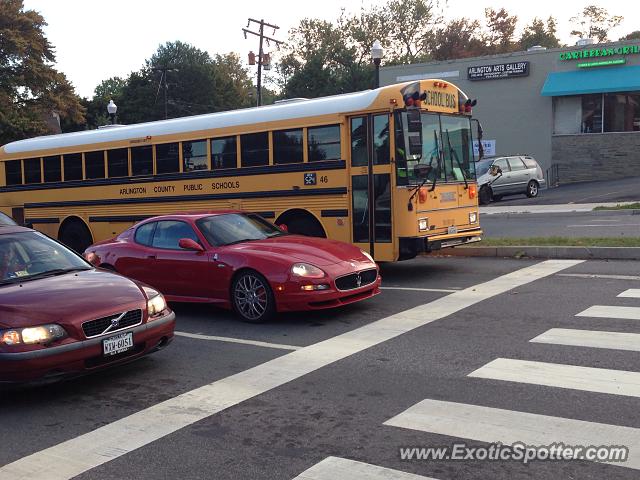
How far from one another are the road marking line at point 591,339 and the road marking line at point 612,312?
29.2 inches

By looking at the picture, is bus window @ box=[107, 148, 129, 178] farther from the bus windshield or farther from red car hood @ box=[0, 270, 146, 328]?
red car hood @ box=[0, 270, 146, 328]

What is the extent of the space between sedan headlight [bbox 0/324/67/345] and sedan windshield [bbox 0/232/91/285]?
0.97 meters

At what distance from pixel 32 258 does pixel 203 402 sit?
258 cm

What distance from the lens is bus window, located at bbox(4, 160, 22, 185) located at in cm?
1759

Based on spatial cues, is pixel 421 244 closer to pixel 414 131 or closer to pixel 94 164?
pixel 414 131

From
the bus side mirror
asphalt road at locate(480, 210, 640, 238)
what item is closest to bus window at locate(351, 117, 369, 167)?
the bus side mirror

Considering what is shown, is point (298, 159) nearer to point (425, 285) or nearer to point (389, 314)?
point (425, 285)

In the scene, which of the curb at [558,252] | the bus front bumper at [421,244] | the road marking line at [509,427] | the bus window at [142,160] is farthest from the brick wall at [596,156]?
the road marking line at [509,427]

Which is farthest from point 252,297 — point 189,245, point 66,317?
point 66,317

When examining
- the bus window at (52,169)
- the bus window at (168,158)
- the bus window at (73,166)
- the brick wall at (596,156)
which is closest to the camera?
the bus window at (168,158)

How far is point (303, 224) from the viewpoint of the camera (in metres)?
12.2

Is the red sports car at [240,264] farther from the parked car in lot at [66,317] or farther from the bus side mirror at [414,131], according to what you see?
the bus side mirror at [414,131]

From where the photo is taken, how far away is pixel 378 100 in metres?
10.9

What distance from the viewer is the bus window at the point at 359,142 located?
11062 millimetres
